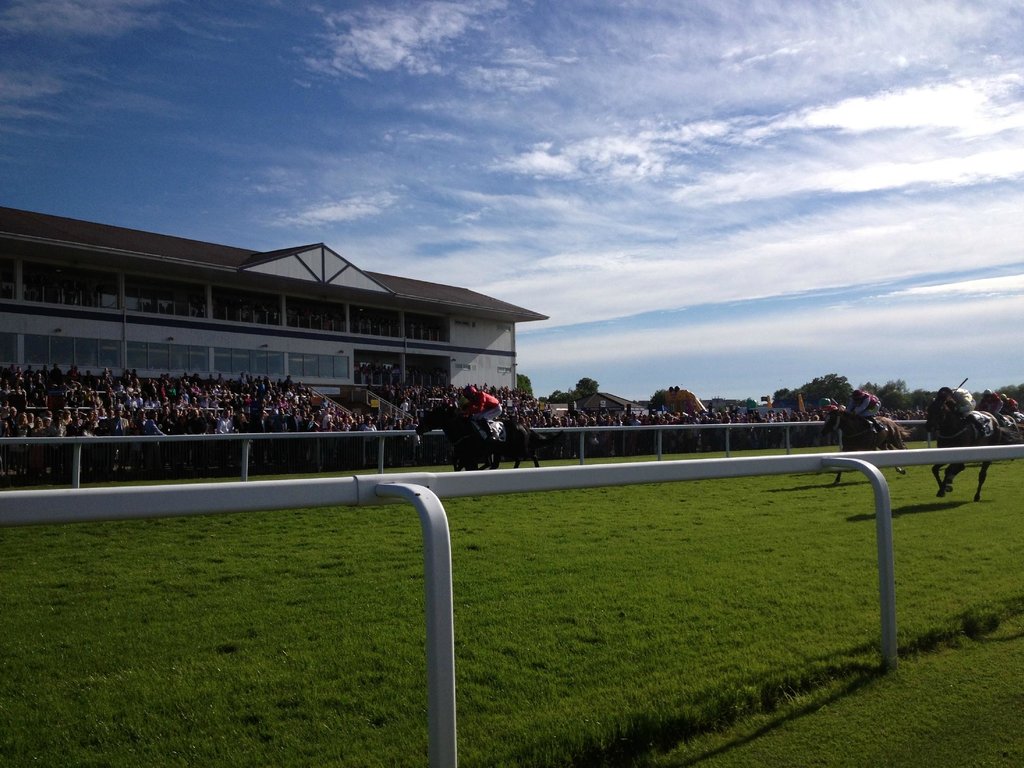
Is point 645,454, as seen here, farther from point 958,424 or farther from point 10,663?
point 10,663

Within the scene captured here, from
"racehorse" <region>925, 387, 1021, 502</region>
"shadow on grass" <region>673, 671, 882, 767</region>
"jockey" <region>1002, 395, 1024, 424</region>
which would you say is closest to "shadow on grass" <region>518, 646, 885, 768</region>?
"shadow on grass" <region>673, 671, 882, 767</region>

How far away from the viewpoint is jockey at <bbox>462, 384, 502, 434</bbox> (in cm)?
1160

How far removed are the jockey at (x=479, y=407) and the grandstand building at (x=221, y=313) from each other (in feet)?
60.1

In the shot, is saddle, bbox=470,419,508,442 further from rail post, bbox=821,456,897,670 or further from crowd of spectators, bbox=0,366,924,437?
rail post, bbox=821,456,897,670

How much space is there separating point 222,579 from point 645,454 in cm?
1512

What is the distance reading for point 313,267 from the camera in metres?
33.2

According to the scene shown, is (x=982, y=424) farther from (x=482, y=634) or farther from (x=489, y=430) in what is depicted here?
(x=482, y=634)

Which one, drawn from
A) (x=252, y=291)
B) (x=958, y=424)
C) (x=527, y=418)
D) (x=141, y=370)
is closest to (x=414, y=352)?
(x=252, y=291)

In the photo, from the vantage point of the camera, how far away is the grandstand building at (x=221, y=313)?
2522cm

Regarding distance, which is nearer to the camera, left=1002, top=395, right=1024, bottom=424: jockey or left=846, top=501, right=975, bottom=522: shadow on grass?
left=846, top=501, right=975, bottom=522: shadow on grass

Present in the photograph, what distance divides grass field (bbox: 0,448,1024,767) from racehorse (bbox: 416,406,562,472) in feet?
19.1

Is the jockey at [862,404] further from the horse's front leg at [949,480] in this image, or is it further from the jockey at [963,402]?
the horse's front leg at [949,480]

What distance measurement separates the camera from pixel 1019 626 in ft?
11.7

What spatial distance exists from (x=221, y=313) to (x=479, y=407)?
21.9 meters
